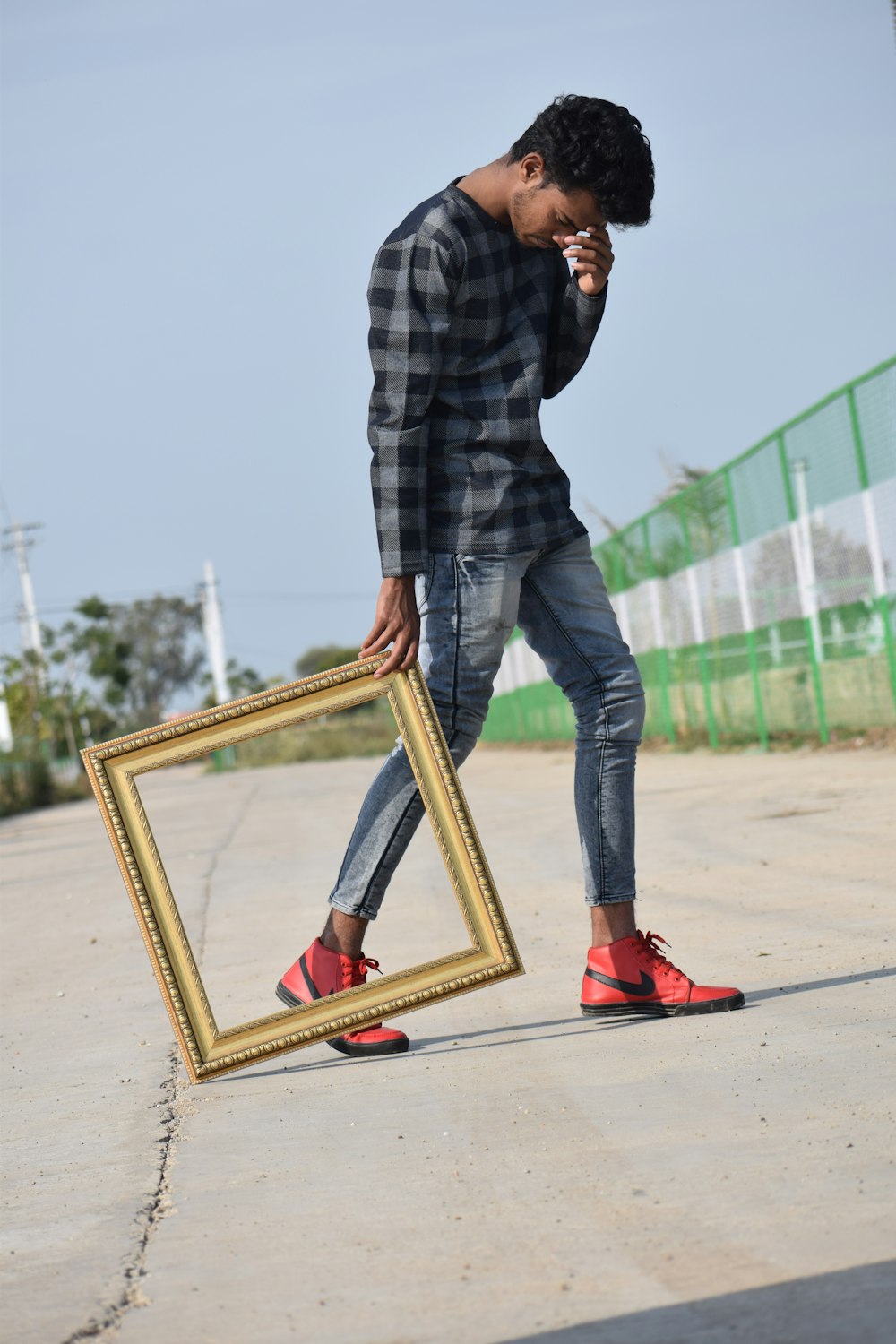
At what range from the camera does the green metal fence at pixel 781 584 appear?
1015 centimetres

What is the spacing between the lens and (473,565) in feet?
10.9

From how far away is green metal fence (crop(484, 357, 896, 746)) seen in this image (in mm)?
10148

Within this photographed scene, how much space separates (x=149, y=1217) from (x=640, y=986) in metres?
1.37

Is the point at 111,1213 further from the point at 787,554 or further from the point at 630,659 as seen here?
the point at 787,554

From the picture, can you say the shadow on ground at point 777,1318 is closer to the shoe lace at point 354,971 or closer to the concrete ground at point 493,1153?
the concrete ground at point 493,1153

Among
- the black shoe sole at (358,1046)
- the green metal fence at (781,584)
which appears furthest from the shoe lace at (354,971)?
the green metal fence at (781,584)

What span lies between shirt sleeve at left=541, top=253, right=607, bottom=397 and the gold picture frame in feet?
2.73

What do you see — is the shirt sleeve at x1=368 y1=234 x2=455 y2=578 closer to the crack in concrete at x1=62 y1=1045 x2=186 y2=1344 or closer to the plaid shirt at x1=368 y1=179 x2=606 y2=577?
the plaid shirt at x1=368 y1=179 x2=606 y2=577

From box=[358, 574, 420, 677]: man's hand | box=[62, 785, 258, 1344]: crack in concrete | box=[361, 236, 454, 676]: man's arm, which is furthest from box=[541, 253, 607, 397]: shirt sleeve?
box=[62, 785, 258, 1344]: crack in concrete

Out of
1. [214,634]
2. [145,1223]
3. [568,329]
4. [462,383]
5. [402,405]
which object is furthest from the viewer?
[214,634]

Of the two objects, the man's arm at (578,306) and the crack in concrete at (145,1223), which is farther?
the man's arm at (578,306)

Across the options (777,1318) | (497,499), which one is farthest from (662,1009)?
(777,1318)

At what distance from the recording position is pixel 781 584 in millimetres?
12367

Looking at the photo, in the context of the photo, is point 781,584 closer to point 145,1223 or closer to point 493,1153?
point 493,1153
